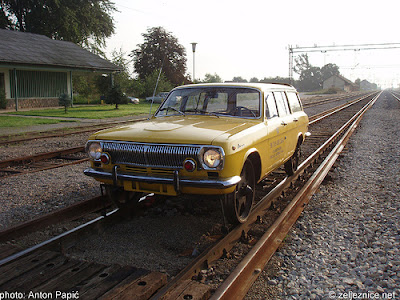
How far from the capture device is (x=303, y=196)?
582 cm

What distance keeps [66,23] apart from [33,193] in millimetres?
39639

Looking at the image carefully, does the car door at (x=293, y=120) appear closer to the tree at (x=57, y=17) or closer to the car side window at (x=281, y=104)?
the car side window at (x=281, y=104)

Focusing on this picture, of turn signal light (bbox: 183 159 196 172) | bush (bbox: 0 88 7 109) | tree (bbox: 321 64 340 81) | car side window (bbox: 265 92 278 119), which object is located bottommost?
turn signal light (bbox: 183 159 196 172)

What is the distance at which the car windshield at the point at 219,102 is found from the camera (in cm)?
525

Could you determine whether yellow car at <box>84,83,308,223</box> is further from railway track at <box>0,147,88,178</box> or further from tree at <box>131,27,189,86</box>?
tree at <box>131,27,189,86</box>

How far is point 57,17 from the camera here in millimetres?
41219

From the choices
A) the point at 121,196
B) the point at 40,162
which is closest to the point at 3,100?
the point at 40,162

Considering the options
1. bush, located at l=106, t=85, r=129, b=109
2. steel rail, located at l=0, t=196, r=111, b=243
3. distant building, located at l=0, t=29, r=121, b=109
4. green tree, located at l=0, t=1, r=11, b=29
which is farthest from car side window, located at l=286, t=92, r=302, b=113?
green tree, located at l=0, t=1, r=11, b=29

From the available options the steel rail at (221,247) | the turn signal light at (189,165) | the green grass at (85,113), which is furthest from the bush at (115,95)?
the turn signal light at (189,165)

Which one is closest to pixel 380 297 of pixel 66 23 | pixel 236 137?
pixel 236 137

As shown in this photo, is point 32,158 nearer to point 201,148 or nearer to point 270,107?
point 270,107

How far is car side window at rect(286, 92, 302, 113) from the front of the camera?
6709mm

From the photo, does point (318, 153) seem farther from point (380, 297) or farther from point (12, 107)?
point (12, 107)

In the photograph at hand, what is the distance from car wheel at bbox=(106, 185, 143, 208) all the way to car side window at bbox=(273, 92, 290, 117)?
8.51 feet
